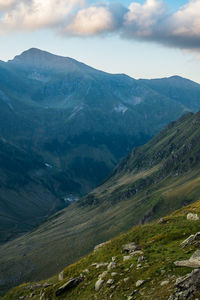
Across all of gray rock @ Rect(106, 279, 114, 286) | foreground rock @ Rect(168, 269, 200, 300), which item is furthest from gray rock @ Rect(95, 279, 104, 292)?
foreground rock @ Rect(168, 269, 200, 300)

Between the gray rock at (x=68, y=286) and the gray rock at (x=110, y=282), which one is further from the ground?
the gray rock at (x=110, y=282)

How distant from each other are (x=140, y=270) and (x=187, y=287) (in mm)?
9745

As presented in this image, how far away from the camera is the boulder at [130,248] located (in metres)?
49.6

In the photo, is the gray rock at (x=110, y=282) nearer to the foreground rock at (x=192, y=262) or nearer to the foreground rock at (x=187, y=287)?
the foreground rock at (x=192, y=262)

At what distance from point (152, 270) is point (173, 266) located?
85.9 inches

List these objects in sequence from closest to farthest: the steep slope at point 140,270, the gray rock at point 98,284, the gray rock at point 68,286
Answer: the steep slope at point 140,270, the gray rock at point 98,284, the gray rock at point 68,286

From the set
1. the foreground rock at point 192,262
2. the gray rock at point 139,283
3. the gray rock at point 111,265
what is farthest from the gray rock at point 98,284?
the foreground rock at point 192,262

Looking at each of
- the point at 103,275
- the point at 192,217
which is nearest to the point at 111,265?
the point at 103,275

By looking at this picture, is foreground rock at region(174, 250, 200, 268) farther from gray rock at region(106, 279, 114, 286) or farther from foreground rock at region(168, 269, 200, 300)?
gray rock at region(106, 279, 114, 286)

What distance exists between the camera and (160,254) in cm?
4409

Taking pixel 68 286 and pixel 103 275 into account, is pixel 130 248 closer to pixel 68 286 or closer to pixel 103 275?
pixel 103 275

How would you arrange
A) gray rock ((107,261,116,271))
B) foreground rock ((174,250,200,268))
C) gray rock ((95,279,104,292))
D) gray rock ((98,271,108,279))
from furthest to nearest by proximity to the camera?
gray rock ((107,261,116,271)), gray rock ((98,271,108,279)), gray rock ((95,279,104,292)), foreground rock ((174,250,200,268))

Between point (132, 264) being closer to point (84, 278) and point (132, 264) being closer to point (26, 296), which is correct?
point (84, 278)

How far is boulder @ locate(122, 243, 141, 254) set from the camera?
163 ft
